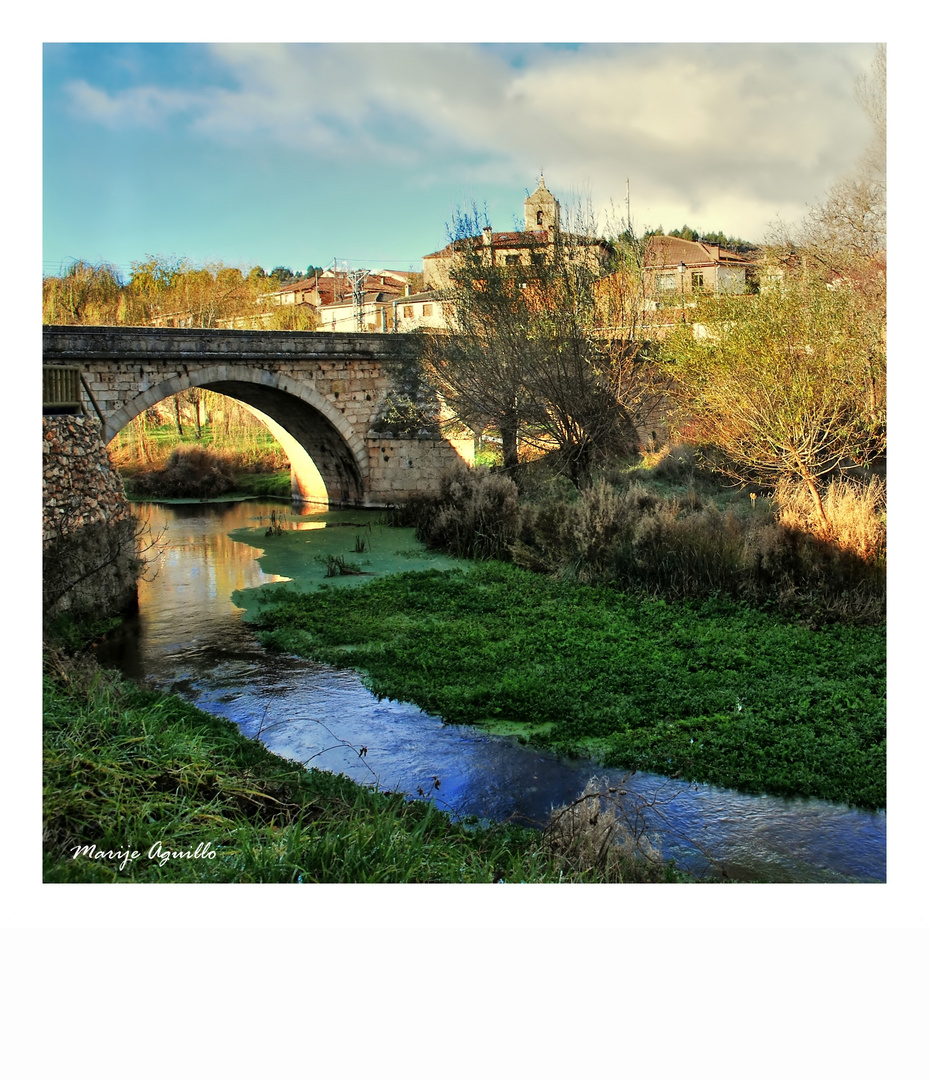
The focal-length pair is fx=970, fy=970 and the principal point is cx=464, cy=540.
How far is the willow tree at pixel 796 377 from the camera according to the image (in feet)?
29.3

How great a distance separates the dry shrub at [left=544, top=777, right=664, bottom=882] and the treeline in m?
14.7

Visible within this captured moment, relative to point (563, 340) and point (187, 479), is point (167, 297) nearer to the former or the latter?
point (187, 479)

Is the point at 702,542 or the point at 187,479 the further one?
the point at 187,479

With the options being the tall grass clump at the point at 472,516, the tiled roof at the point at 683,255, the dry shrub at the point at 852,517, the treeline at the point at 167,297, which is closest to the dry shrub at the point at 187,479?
the treeline at the point at 167,297

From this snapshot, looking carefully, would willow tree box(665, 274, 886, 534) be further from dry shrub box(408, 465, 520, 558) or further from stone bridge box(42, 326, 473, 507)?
stone bridge box(42, 326, 473, 507)

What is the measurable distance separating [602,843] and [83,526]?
6.54 m

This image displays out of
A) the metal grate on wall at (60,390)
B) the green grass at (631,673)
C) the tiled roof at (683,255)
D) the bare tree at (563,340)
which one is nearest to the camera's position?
the green grass at (631,673)

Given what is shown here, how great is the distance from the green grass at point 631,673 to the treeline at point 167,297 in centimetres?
1034

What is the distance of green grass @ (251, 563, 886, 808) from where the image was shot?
588 cm

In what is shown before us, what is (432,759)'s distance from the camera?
6.15 meters

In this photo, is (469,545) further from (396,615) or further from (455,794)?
(455,794)

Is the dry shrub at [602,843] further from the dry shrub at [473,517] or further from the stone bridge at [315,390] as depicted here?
the stone bridge at [315,390]

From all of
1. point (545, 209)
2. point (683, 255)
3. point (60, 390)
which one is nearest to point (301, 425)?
point (545, 209)
